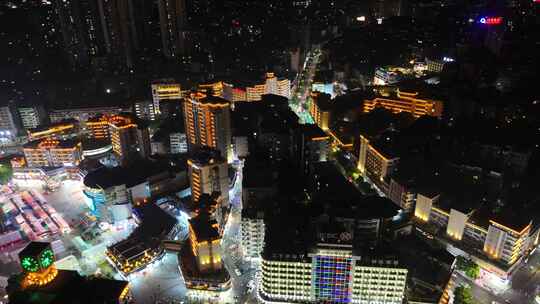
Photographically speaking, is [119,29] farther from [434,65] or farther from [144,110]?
[434,65]

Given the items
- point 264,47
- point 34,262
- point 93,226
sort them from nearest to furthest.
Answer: point 34,262 < point 93,226 < point 264,47

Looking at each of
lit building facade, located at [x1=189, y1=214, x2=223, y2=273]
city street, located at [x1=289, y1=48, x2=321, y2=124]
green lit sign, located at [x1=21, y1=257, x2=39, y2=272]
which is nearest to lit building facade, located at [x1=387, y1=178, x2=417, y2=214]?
lit building facade, located at [x1=189, y1=214, x2=223, y2=273]

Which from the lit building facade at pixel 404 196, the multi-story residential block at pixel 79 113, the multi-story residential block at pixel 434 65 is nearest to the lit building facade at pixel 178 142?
the multi-story residential block at pixel 79 113

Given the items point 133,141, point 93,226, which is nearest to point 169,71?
point 133,141

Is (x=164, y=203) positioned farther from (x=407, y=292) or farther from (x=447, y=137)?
(x=447, y=137)

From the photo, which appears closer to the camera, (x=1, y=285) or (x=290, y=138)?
(x=1, y=285)

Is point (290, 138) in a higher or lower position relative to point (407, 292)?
higher
